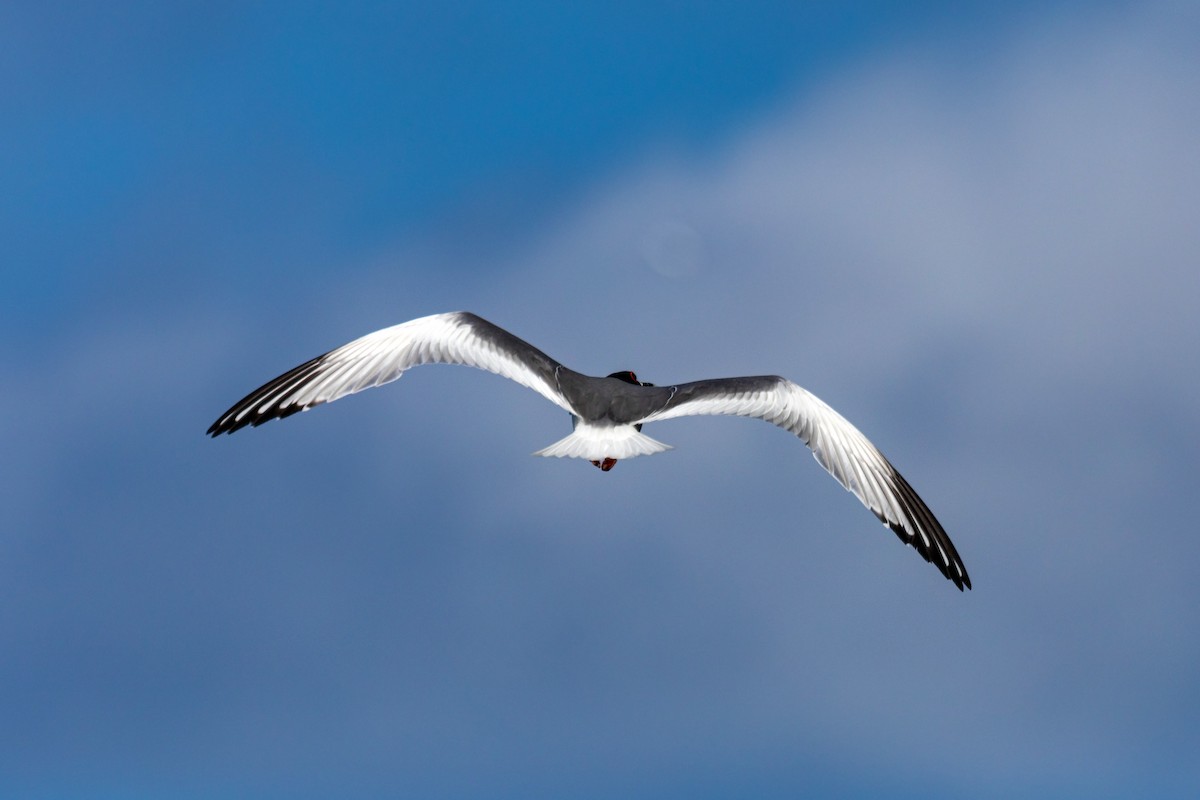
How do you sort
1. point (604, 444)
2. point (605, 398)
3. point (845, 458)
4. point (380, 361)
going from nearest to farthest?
point (604, 444), point (605, 398), point (380, 361), point (845, 458)

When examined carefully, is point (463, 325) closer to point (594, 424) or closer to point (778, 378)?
point (594, 424)

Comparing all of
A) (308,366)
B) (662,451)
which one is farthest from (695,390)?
(308,366)

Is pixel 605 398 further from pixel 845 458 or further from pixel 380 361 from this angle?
pixel 845 458

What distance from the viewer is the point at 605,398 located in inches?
923

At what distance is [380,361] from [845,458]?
1029cm

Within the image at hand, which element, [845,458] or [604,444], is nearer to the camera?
[604,444]

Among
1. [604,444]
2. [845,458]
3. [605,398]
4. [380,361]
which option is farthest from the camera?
[845,458]

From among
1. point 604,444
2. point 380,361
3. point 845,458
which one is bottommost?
point 604,444

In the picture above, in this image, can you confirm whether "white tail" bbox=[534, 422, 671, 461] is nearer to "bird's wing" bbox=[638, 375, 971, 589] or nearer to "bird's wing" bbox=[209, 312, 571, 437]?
"bird's wing" bbox=[209, 312, 571, 437]

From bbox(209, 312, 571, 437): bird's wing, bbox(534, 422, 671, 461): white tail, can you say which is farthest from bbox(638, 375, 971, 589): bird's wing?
bbox(209, 312, 571, 437): bird's wing

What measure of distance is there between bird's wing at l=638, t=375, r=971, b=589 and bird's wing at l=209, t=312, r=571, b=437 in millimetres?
4631

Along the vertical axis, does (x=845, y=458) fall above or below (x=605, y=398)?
above

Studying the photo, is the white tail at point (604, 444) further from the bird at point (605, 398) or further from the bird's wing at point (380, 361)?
the bird's wing at point (380, 361)

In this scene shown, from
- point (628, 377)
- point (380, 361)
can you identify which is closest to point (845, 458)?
point (628, 377)
